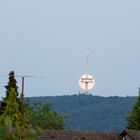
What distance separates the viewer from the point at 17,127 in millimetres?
4793

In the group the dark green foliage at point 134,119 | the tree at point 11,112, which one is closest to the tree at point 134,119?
the dark green foliage at point 134,119

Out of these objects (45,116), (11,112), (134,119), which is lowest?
(11,112)

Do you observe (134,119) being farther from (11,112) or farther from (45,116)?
(11,112)

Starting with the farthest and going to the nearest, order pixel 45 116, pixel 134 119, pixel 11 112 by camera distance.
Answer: pixel 45 116, pixel 134 119, pixel 11 112

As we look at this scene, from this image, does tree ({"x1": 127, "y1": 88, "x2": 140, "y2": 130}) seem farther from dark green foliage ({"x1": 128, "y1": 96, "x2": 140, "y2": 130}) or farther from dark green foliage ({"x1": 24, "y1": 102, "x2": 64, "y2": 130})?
dark green foliage ({"x1": 24, "y1": 102, "x2": 64, "y2": 130})

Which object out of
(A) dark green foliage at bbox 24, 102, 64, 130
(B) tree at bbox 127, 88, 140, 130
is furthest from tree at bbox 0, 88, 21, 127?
(A) dark green foliage at bbox 24, 102, 64, 130

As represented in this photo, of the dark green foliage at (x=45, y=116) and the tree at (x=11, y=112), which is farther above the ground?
the dark green foliage at (x=45, y=116)

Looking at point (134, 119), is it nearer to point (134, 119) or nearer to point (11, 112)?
point (134, 119)

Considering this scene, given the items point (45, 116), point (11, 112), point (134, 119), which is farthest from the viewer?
point (45, 116)

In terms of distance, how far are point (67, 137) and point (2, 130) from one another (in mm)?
62450

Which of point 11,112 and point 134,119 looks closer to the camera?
point 11,112

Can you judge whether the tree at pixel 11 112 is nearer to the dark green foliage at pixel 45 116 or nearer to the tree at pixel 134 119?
the tree at pixel 134 119

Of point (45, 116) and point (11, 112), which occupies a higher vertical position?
point (45, 116)

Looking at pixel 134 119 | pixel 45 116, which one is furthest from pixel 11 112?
pixel 45 116
